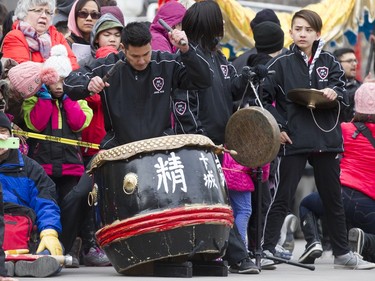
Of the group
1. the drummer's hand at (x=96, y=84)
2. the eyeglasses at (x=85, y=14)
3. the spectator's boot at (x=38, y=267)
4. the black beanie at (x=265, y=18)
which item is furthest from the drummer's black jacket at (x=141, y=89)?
the black beanie at (x=265, y=18)

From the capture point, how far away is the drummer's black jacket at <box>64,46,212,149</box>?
9280 millimetres

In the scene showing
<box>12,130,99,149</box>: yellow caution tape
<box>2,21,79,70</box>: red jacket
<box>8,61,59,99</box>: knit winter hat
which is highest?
<box>2,21,79,70</box>: red jacket

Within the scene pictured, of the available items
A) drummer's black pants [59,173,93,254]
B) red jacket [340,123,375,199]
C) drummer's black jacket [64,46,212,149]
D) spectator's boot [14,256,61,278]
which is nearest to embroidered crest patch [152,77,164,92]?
drummer's black jacket [64,46,212,149]

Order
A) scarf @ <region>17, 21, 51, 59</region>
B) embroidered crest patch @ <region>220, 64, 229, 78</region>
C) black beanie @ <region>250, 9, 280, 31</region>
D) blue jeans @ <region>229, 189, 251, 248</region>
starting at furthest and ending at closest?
black beanie @ <region>250, 9, 280, 31</region> → scarf @ <region>17, 21, 51, 59</region> → blue jeans @ <region>229, 189, 251, 248</region> → embroidered crest patch @ <region>220, 64, 229, 78</region>

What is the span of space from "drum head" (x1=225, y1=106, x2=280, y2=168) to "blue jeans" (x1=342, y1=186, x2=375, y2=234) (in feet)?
6.53

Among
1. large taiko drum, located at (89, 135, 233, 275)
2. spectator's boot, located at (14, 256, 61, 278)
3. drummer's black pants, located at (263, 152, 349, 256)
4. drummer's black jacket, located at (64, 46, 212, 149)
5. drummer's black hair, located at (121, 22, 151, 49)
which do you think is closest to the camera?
large taiko drum, located at (89, 135, 233, 275)

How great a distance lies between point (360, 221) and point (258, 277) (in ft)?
7.87

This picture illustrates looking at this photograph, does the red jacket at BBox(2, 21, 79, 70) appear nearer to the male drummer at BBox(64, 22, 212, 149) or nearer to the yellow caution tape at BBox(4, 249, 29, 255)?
the male drummer at BBox(64, 22, 212, 149)

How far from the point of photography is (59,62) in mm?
10102

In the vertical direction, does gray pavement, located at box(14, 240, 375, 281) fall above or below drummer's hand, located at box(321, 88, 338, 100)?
below

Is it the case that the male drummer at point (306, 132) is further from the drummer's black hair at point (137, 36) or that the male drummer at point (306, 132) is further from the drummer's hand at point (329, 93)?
the drummer's black hair at point (137, 36)

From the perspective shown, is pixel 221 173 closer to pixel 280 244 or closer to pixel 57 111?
pixel 57 111

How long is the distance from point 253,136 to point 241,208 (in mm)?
839

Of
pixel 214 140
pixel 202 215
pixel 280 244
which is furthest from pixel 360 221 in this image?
pixel 202 215
